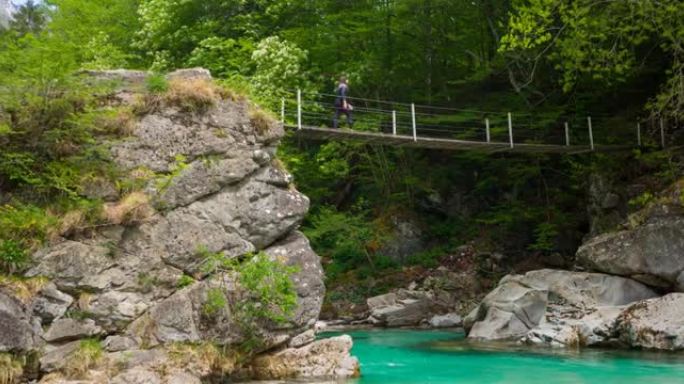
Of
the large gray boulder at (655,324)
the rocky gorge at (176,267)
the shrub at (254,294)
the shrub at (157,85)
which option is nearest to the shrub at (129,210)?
the rocky gorge at (176,267)

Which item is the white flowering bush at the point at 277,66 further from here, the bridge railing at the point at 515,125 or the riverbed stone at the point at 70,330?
the riverbed stone at the point at 70,330

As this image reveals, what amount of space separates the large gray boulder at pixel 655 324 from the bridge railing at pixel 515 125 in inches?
210

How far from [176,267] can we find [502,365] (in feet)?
18.8

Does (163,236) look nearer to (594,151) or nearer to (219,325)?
(219,325)

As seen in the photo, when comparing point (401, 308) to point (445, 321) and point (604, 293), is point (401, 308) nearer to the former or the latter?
point (445, 321)

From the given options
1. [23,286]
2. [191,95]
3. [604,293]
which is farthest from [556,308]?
[23,286]

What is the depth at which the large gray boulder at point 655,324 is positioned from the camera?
12406 mm

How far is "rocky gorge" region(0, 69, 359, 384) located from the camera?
862 cm

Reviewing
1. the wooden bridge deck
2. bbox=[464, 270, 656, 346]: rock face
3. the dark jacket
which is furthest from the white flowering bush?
bbox=[464, 270, 656, 346]: rock face

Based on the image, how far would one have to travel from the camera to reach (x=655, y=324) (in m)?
12.7

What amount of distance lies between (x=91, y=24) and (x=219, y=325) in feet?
58.1

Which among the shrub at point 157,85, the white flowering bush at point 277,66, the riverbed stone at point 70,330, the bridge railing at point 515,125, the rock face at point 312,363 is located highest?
the white flowering bush at point 277,66

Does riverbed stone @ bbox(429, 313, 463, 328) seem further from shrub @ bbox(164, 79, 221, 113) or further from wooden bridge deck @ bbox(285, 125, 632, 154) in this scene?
shrub @ bbox(164, 79, 221, 113)

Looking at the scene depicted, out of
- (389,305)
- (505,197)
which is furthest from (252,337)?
(505,197)
